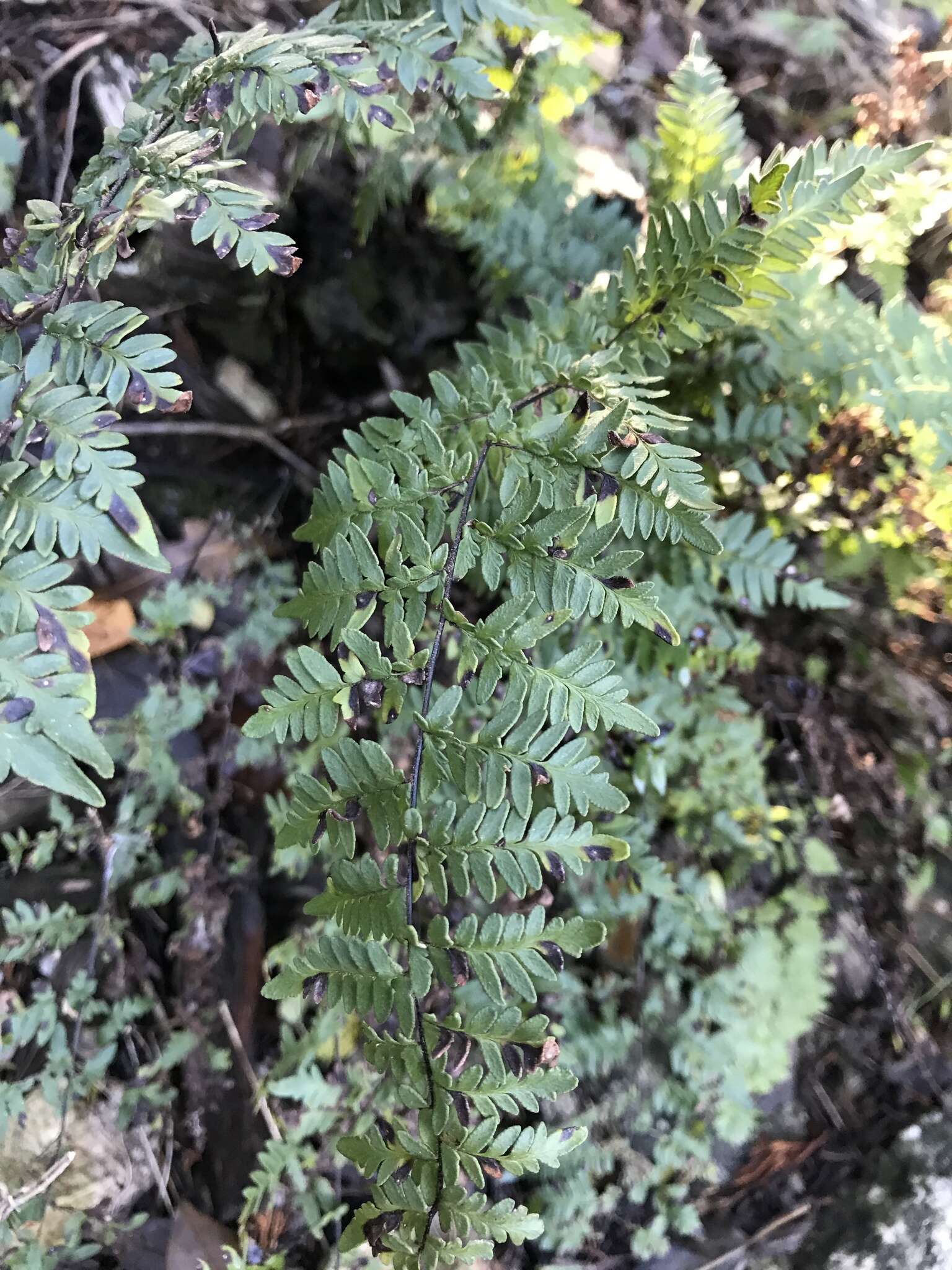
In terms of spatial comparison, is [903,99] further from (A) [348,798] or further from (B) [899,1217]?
(B) [899,1217]

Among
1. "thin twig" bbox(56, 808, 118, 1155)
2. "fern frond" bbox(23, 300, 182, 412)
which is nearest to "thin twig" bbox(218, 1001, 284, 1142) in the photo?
"thin twig" bbox(56, 808, 118, 1155)

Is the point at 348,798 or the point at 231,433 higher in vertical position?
the point at 348,798

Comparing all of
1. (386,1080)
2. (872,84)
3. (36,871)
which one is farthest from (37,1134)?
(872,84)

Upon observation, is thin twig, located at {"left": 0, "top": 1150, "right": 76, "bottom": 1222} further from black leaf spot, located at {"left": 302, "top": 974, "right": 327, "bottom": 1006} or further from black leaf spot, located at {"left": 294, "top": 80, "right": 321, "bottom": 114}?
black leaf spot, located at {"left": 294, "top": 80, "right": 321, "bottom": 114}

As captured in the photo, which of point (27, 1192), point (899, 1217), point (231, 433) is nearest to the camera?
point (27, 1192)

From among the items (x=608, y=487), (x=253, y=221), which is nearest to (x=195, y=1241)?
(x=608, y=487)

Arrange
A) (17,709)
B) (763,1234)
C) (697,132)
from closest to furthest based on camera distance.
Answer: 1. (17,709)
2. (697,132)
3. (763,1234)
